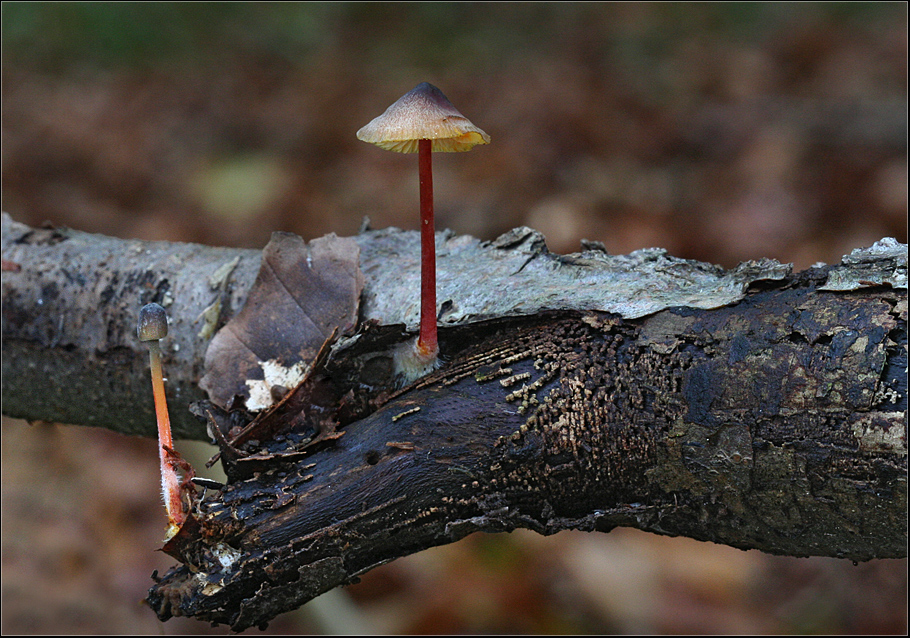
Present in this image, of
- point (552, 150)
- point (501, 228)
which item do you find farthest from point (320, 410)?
point (552, 150)

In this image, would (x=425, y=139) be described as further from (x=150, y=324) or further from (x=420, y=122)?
(x=150, y=324)

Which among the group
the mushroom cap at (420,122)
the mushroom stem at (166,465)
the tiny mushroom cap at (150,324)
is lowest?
the mushroom stem at (166,465)

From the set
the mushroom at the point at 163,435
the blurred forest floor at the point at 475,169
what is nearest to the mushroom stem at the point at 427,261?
the mushroom at the point at 163,435

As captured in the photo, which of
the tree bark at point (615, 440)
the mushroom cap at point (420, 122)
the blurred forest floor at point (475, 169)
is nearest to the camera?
the tree bark at point (615, 440)

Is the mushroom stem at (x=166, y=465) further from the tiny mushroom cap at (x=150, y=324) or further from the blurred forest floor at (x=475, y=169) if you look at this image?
the blurred forest floor at (x=475, y=169)

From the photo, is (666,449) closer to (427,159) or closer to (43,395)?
(427,159)

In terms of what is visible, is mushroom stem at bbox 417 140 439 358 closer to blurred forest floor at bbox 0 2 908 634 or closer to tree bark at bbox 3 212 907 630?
tree bark at bbox 3 212 907 630

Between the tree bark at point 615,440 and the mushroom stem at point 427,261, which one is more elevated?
the mushroom stem at point 427,261

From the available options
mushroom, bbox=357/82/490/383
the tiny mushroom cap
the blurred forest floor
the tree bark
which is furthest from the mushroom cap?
the blurred forest floor
